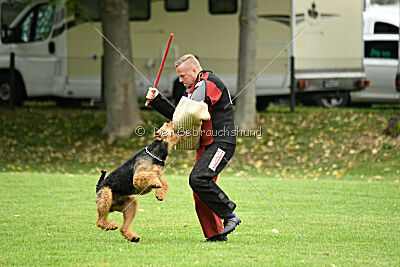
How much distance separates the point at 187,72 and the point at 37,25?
45.8ft

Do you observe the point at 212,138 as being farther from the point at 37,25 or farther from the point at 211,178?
the point at 37,25

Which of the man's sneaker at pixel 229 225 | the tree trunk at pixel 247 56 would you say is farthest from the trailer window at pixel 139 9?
the man's sneaker at pixel 229 225

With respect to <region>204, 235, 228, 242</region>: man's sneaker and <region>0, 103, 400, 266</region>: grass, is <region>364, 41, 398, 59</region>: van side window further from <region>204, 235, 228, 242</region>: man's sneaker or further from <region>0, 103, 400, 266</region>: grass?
<region>204, 235, 228, 242</region>: man's sneaker

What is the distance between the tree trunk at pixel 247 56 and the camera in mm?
16844

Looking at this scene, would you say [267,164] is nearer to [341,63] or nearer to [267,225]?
[341,63]

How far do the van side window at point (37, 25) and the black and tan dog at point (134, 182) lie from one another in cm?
1362

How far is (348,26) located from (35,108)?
826 centimetres

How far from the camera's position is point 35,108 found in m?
19.2

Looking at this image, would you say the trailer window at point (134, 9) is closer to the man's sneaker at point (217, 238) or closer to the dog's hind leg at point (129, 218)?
the dog's hind leg at point (129, 218)

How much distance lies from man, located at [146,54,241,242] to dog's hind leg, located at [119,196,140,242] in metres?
0.58

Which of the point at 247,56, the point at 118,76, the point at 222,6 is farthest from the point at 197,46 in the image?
the point at 118,76

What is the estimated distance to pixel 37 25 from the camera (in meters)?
19.8

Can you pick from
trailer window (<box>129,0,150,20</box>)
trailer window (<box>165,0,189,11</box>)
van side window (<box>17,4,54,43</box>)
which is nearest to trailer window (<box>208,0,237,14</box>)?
trailer window (<box>165,0,189,11</box>)

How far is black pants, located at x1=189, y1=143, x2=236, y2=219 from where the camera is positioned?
6.59m
